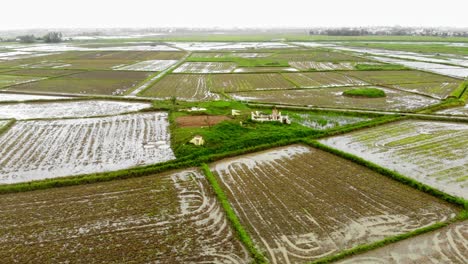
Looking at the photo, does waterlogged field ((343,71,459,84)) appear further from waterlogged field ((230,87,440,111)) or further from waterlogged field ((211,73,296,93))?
waterlogged field ((211,73,296,93))

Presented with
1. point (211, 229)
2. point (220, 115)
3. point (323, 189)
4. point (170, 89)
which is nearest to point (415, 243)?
point (323, 189)

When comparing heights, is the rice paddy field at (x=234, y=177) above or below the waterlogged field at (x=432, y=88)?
below

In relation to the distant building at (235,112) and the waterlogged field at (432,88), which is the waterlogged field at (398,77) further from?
the distant building at (235,112)

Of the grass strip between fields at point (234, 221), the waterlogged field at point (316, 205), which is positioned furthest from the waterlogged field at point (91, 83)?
the waterlogged field at point (316, 205)

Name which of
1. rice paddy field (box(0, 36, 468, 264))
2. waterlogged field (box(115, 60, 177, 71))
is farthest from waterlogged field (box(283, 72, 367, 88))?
waterlogged field (box(115, 60, 177, 71))

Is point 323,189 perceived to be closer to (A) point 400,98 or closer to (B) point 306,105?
(B) point 306,105

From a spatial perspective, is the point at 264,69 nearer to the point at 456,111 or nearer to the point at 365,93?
the point at 365,93
